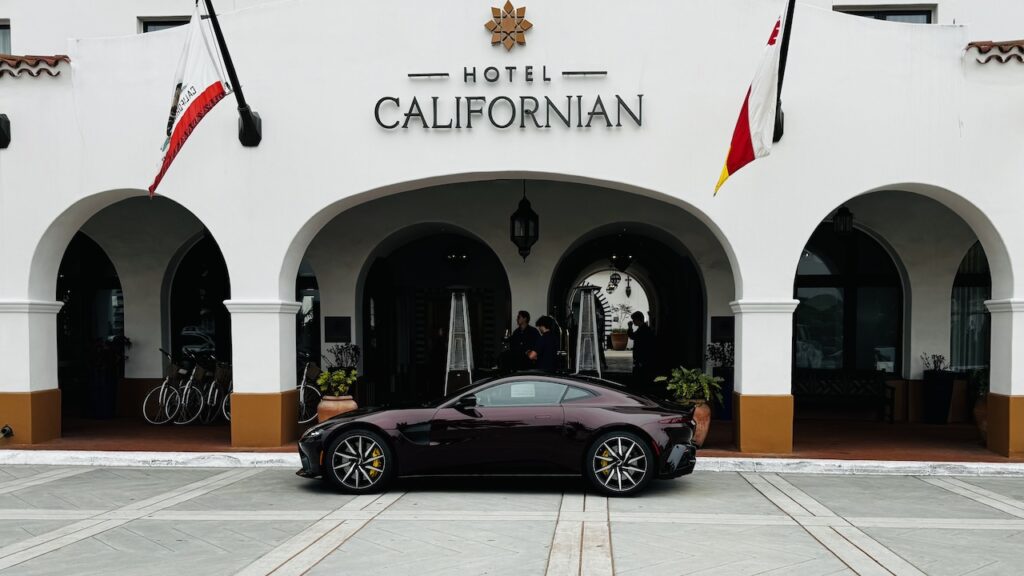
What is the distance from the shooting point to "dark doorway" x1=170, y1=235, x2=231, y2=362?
15.2 m

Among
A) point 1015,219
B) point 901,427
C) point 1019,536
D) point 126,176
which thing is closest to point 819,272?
point 901,427

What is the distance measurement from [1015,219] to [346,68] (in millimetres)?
8695

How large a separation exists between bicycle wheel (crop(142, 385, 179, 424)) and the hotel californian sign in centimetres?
630

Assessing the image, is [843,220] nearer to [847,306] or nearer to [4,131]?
[847,306]

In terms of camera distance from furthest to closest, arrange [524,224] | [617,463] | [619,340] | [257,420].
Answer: [619,340]
[524,224]
[257,420]
[617,463]

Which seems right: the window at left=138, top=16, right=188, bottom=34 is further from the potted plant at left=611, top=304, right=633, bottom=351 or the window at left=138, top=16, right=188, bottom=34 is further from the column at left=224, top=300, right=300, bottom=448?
the potted plant at left=611, top=304, right=633, bottom=351

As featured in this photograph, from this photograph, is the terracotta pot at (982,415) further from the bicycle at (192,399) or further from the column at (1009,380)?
the bicycle at (192,399)

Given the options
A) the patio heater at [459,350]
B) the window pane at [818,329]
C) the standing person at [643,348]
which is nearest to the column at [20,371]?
the patio heater at [459,350]

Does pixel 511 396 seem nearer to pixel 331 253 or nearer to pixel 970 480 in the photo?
pixel 970 480

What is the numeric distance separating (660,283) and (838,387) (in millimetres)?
8741

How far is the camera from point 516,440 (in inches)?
334

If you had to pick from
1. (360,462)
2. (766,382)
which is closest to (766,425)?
(766,382)

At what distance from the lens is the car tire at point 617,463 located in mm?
8422

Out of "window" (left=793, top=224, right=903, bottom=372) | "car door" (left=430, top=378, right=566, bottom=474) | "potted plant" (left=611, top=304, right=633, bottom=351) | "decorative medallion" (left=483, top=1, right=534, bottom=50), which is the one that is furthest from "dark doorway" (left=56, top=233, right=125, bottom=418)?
"potted plant" (left=611, top=304, right=633, bottom=351)
